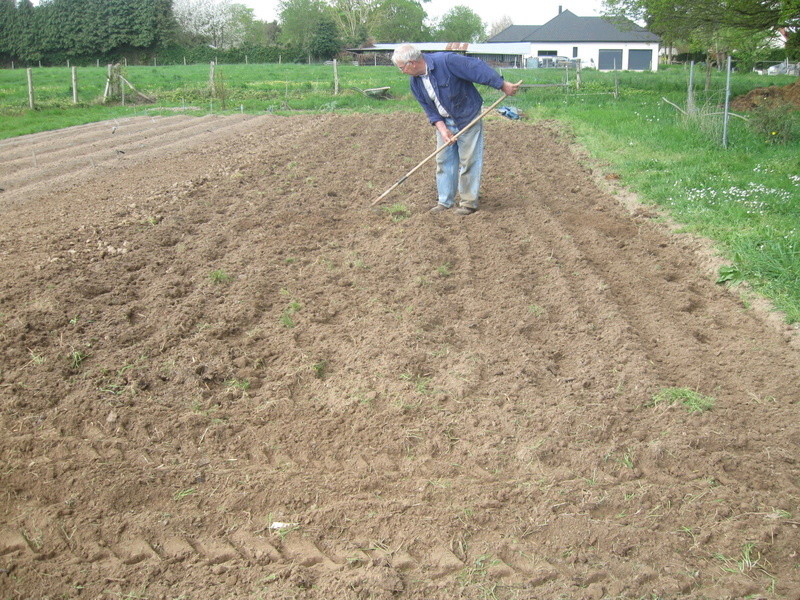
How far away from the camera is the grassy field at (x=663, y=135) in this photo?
247 inches

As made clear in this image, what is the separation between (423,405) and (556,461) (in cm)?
82

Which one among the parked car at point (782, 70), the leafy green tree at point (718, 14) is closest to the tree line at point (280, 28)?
the leafy green tree at point (718, 14)

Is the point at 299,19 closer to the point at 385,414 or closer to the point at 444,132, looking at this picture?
the point at 444,132

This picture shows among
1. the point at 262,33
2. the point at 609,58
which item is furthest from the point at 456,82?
the point at 262,33

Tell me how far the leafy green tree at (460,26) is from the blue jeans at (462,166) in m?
73.9

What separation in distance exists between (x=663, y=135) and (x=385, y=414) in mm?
9630

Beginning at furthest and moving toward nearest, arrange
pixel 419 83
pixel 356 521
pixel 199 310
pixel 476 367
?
pixel 419 83
pixel 199 310
pixel 476 367
pixel 356 521

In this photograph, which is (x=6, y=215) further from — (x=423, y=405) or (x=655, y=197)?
(x=655, y=197)

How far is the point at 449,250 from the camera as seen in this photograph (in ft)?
21.2

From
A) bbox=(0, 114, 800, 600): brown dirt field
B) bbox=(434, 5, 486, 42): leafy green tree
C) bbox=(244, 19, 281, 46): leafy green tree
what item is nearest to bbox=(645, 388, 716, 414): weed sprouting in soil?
bbox=(0, 114, 800, 600): brown dirt field

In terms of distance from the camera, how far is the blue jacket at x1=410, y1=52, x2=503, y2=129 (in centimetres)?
702

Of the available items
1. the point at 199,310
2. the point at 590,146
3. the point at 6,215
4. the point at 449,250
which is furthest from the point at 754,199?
the point at 6,215

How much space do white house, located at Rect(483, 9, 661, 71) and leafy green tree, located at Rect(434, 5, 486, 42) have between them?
812 inches

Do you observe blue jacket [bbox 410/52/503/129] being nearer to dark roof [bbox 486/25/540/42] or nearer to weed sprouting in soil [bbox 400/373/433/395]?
weed sprouting in soil [bbox 400/373/433/395]
